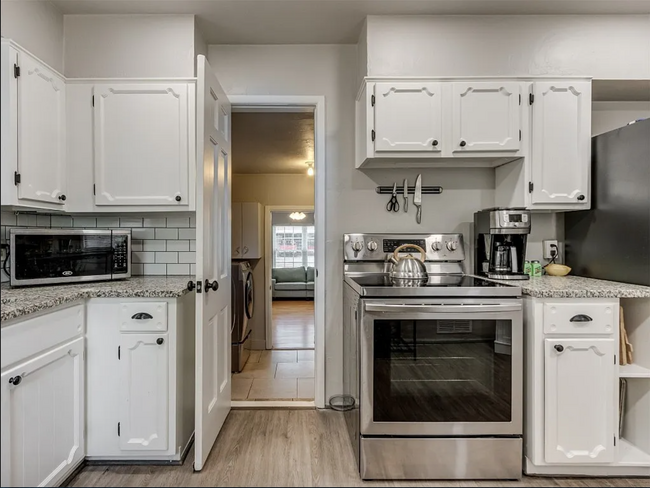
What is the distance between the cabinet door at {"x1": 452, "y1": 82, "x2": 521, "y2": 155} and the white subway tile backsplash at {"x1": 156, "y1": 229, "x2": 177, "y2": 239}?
1.76 meters

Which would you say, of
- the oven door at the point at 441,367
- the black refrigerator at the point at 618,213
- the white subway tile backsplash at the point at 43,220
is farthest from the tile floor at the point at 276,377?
the black refrigerator at the point at 618,213

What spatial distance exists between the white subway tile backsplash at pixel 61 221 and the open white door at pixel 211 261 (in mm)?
942

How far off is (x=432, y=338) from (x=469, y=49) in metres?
1.59

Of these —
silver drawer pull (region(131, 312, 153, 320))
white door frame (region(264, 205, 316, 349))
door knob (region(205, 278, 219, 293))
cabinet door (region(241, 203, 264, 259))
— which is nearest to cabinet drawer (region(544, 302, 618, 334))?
door knob (region(205, 278, 219, 293))

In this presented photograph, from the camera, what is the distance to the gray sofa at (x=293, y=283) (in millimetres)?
8727

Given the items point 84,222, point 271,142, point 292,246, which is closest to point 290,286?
point 292,246

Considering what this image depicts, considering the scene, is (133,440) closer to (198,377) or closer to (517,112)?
(198,377)

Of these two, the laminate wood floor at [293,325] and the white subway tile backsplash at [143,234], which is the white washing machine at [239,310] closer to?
the laminate wood floor at [293,325]

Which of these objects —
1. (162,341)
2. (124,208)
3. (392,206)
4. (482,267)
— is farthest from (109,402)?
(482,267)

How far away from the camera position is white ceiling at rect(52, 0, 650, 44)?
81.8 inches

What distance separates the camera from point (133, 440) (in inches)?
72.6

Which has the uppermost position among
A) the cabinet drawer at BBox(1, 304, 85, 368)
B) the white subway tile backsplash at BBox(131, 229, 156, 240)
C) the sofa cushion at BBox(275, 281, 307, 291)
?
the white subway tile backsplash at BBox(131, 229, 156, 240)

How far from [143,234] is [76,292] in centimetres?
72

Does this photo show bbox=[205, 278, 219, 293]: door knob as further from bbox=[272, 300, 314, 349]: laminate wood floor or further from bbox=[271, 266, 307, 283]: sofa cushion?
bbox=[271, 266, 307, 283]: sofa cushion
